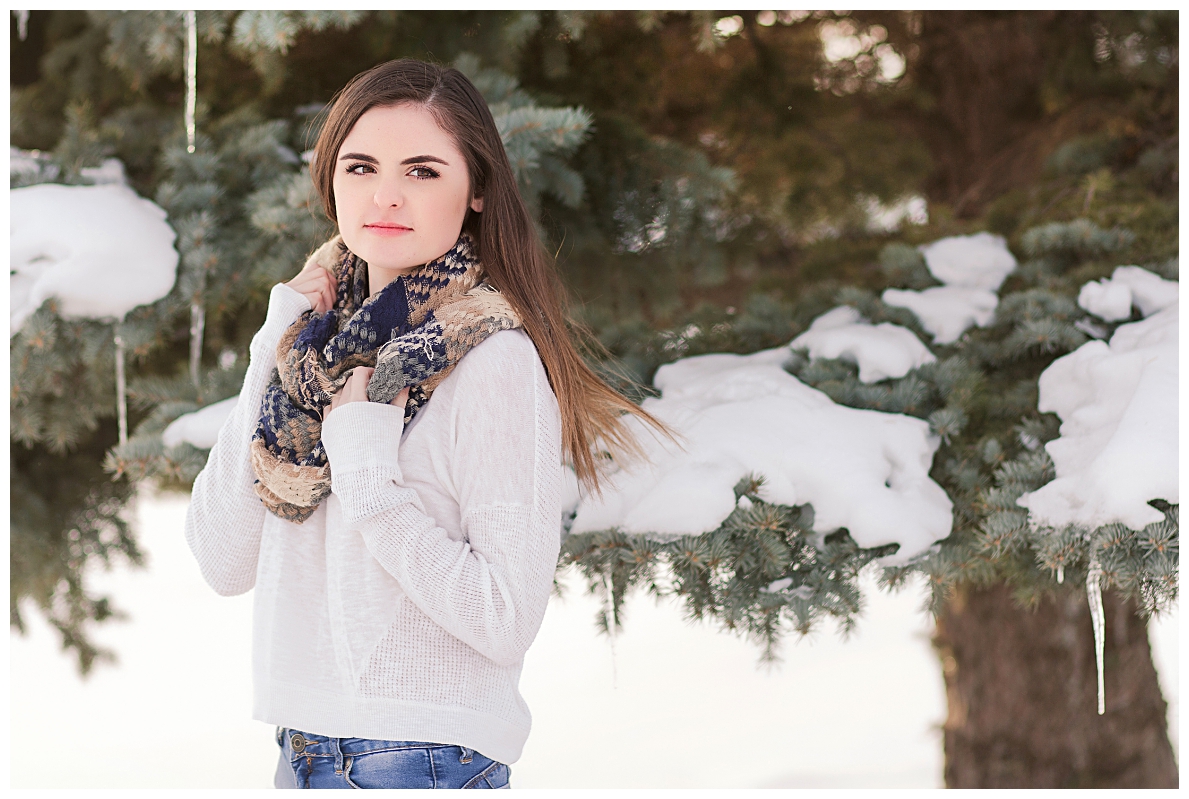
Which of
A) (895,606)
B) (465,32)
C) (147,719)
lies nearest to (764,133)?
(465,32)

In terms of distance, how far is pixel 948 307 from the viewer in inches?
101

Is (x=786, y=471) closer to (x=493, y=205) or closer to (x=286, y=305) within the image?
(x=493, y=205)

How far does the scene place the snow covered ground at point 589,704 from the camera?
574 centimetres

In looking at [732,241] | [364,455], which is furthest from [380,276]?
[732,241]

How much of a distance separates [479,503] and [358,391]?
254mm

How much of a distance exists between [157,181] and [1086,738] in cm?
408

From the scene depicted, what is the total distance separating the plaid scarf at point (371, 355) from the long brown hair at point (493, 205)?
53 millimetres

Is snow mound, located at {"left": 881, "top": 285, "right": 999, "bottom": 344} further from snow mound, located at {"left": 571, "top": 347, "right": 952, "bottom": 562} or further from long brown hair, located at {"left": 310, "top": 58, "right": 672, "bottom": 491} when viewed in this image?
long brown hair, located at {"left": 310, "top": 58, "right": 672, "bottom": 491}

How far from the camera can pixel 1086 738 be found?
3910 mm

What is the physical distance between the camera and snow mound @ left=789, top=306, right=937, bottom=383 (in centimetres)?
228

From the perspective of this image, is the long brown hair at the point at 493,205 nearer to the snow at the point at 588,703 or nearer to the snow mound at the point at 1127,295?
the snow mound at the point at 1127,295

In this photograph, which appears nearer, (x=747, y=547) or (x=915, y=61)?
(x=747, y=547)

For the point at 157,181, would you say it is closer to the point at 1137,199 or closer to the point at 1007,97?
the point at 1137,199

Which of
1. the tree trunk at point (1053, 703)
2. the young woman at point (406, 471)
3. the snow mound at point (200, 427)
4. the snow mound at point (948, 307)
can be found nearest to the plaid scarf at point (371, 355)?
the young woman at point (406, 471)
